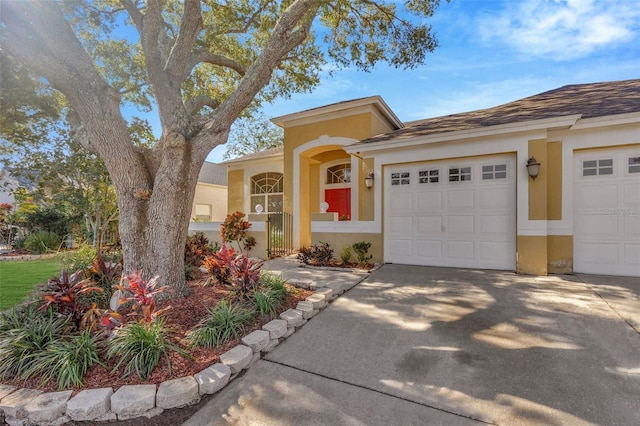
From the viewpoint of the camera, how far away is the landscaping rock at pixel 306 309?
13.1ft

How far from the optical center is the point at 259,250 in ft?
28.9

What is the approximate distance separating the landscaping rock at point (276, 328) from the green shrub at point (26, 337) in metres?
2.16

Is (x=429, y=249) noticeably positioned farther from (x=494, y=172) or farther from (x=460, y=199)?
(x=494, y=172)

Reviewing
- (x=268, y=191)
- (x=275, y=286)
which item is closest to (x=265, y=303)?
(x=275, y=286)

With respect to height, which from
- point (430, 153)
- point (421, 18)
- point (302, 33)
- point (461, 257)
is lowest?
point (461, 257)

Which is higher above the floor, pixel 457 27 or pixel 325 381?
pixel 457 27

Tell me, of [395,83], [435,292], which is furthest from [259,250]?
[395,83]

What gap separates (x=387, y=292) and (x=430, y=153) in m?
3.77

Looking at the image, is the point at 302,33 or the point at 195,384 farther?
the point at 302,33

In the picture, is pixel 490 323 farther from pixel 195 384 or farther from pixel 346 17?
pixel 346 17

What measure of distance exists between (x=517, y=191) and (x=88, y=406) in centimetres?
754

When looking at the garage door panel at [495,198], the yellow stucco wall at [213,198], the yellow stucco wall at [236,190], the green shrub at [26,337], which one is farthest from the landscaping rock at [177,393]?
the yellow stucco wall at [213,198]

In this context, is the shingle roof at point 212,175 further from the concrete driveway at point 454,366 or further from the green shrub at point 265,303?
the concrete driveway at point 454,366

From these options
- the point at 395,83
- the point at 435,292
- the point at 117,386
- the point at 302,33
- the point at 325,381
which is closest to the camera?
the point at 117,386
